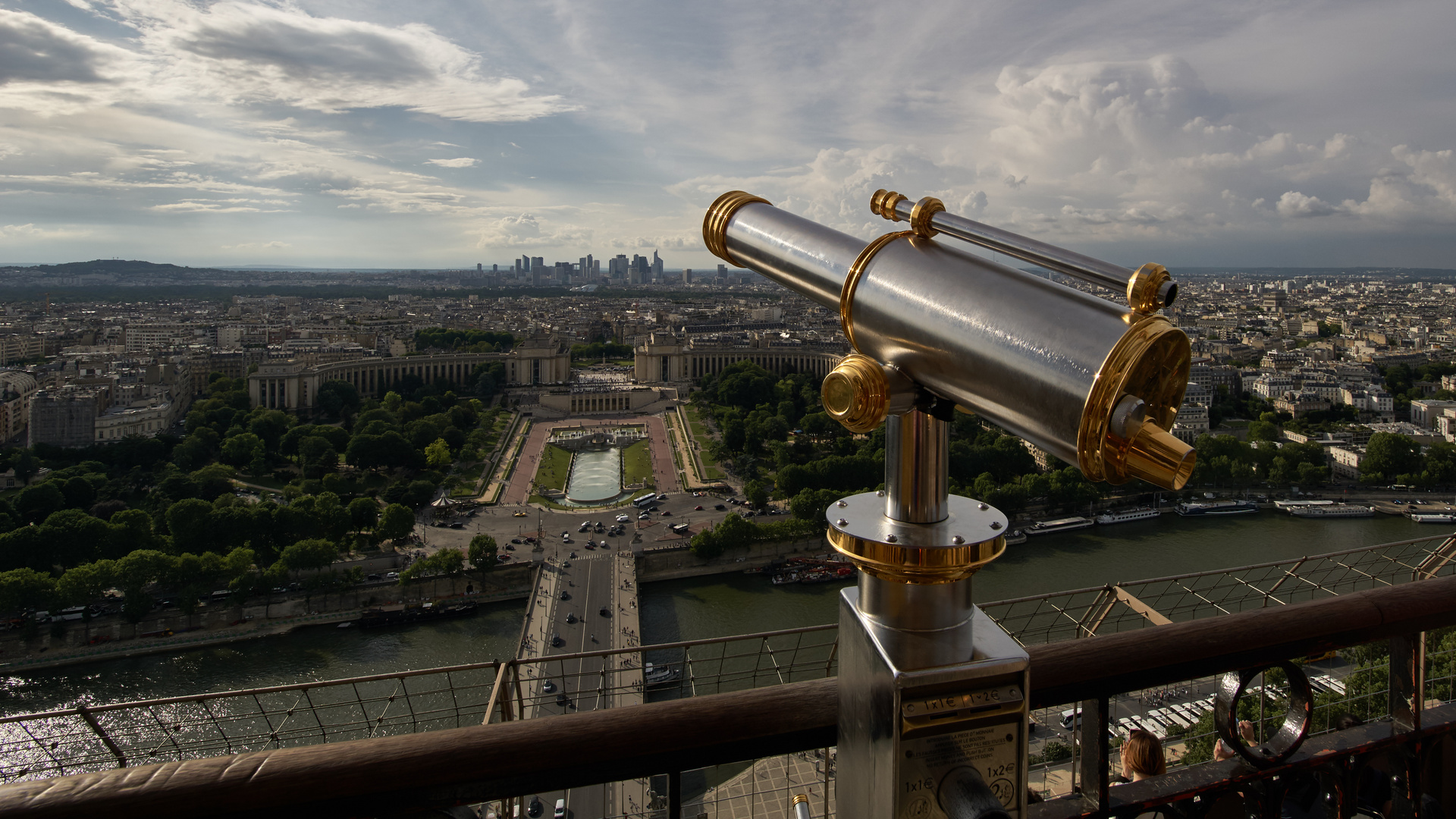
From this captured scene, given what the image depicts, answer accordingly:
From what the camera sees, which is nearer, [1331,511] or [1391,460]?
[1331,511]

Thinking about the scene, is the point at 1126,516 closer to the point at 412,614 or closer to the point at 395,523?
the point at 412,614

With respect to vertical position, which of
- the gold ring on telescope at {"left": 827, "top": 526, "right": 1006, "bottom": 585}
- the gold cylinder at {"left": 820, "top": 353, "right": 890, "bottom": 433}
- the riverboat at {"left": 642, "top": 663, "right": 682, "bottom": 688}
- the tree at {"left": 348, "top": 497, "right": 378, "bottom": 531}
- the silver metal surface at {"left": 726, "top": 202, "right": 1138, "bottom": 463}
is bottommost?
the tree at {"left": 348, "top": 497, "right": 378, "bottom": 531}

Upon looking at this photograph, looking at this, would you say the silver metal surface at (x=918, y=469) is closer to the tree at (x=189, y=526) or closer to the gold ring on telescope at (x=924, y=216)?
the gold ring on telescope at (x=924, y=216)

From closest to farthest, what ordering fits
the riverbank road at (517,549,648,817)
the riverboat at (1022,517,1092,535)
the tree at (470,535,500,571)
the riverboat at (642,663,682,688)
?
the riverboat at (642,663,682,688)
the riverbank road at (517,549,648,817)
the tree at (470,535,500,571)
the riverboat at (1022,517,1092,535)

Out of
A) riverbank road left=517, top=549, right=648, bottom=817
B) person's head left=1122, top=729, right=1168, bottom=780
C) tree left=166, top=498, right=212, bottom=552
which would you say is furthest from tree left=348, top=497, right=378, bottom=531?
person's head left=1122, top=729, right=1168, bottom=780

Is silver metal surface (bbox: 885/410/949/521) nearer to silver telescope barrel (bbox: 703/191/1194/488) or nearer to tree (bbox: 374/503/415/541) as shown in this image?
silver telescope barrel (bbox: 703/191/1194/488)

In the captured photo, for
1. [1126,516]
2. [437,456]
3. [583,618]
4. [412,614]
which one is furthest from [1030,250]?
[437,456]

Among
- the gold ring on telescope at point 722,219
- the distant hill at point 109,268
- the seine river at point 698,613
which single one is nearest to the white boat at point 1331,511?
the seine river at point 698,613
